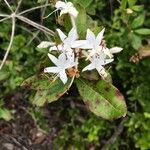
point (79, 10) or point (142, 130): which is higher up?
point (79, 10)

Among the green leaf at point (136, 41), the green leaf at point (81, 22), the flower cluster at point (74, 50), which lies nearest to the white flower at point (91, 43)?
the flower cluster at point (74, 50)

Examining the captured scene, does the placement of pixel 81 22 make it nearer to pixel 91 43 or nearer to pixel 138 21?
pixel 91 43

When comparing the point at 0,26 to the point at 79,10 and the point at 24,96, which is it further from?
the point at 79,10

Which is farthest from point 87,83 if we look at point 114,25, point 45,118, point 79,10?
point 45,118

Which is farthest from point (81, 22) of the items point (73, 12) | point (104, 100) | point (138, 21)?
point (138, 21)

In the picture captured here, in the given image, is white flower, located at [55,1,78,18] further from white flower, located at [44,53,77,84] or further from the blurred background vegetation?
the blurred background vegetation

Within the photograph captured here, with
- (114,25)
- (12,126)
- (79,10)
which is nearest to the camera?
(79,10)
